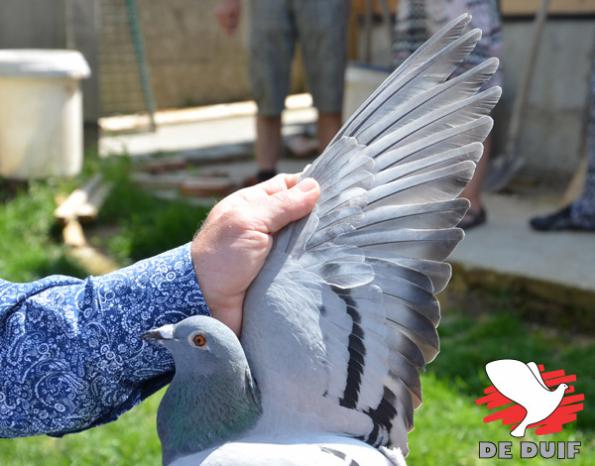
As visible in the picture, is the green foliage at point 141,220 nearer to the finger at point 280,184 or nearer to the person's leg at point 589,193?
the person's leg at point 589,193

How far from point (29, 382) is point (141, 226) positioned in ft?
10.0

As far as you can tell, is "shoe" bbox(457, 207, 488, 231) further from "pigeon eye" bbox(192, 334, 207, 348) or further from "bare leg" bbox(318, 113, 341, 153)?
"pigeon eye" bbox(192, 334, 207, 348)

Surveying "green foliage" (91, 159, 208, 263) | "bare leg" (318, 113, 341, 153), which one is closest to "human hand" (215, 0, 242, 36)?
"bare leg" (318, 113, 341, 153)

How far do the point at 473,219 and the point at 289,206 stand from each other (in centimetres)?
298

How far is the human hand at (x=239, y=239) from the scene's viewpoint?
1348 mm

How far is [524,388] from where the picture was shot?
1687mm

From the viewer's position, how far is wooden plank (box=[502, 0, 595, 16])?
5047 mm

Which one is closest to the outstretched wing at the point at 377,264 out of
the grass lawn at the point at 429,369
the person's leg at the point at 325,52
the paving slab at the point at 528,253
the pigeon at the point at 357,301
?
the pigeon at the point at 357,301

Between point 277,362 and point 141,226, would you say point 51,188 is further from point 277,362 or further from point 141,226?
point 277,362

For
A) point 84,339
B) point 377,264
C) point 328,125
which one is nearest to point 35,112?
point 328,125

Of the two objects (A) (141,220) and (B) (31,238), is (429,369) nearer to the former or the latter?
(A) (141,220)

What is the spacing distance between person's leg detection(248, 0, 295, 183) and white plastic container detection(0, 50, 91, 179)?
1.13 metres

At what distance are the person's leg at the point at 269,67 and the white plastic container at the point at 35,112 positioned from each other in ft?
3.70

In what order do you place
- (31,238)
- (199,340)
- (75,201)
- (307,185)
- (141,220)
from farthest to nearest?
(75,201) < (141,220) < (31,238) < (307,185) < (199,340)
